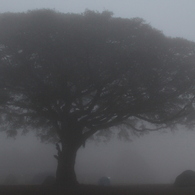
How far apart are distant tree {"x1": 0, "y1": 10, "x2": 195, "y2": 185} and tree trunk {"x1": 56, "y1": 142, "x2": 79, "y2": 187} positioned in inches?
3.0

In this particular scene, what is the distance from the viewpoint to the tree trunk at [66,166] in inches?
1154

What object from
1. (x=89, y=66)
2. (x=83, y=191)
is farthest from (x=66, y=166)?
(x=89, y=66)

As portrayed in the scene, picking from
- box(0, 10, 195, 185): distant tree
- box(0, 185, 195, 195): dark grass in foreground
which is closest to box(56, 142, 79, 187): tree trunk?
box(0, 10, 195, 185): distant tree

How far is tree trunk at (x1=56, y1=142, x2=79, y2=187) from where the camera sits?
2931 centimetres

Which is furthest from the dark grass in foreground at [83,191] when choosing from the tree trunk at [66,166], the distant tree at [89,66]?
the distant tree at [89,66]

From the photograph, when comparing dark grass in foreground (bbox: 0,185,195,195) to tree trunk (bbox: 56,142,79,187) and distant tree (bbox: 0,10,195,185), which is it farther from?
distant tree (bbox: 0,10,195,185)

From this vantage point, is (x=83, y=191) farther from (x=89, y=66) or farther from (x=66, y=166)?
(x=89, y=66)

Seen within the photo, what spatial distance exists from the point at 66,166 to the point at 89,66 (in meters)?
8.21

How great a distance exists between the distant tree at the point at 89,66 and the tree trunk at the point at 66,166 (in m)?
0.08

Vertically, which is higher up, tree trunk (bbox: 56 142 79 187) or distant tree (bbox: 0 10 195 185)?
distant tree (bbox: 0 10 195 185)

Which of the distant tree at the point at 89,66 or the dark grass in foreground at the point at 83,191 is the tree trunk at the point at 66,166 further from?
the dark grass in foreground at the point at 83,191

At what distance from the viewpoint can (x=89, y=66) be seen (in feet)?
87.2

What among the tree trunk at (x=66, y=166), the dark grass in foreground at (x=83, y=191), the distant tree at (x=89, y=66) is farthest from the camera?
the tree trunk at (x=66, y=166)

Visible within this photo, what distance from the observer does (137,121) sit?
38094 mm
